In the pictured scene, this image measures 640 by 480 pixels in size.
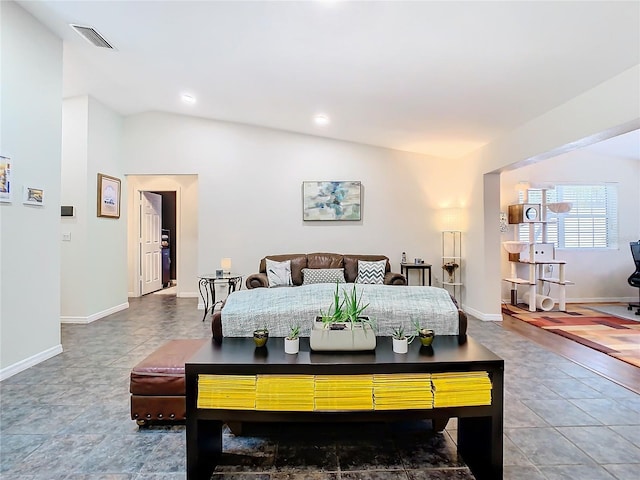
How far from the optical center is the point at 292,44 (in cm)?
305

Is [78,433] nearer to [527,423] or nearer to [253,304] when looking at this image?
[253,304]

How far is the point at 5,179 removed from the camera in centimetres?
296

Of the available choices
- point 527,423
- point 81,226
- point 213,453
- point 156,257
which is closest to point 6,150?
point 81,226

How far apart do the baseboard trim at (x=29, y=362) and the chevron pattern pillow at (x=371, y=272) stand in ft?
12.2

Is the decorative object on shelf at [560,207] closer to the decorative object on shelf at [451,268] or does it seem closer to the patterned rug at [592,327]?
the patterned rug at [592,327]

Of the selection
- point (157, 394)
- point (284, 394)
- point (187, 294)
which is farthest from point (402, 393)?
point (187, 294)

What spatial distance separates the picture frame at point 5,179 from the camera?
293 cm

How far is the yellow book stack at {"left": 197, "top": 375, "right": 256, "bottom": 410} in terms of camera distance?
4.96 feet

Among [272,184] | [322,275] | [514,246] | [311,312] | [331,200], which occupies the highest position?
[272,184]

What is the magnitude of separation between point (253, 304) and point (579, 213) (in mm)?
6692

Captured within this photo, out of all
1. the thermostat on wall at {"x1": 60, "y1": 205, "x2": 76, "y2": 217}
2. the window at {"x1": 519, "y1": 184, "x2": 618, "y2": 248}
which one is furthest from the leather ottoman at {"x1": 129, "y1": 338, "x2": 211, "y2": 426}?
the window at {"x1": 519, "y1": 184, "x2": 618, "y2": 248}

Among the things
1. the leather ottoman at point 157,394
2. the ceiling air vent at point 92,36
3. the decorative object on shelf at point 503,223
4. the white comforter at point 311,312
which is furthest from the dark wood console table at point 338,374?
the decorative object on shelf at point 503,223

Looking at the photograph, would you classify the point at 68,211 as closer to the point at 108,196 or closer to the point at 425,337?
the point at 108,196

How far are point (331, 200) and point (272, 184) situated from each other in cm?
102
